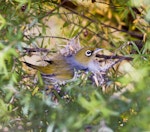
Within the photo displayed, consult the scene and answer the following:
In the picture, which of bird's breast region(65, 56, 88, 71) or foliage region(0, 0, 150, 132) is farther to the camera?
bird's breast region(65, 56, 88, 71)

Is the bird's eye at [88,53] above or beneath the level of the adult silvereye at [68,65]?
above

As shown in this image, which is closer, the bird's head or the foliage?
the foliage

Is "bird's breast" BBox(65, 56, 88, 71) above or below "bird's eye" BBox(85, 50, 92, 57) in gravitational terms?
below

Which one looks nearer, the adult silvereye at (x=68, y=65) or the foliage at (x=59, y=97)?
the foliage at (x=59, y=97)

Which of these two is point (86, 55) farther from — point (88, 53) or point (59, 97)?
point (59, 97)

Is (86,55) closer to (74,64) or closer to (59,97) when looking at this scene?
(74,64)

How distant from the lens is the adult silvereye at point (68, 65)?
38.2 inches

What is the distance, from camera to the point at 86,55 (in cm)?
106

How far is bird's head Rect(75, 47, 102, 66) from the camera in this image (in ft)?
3.40

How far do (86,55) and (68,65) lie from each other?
0.07 metres

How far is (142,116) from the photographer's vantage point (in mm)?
651

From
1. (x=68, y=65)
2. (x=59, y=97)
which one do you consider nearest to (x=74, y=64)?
(x=68, y=65)

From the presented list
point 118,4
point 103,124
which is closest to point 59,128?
point 103,124

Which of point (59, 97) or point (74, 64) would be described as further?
point (74, 64)
